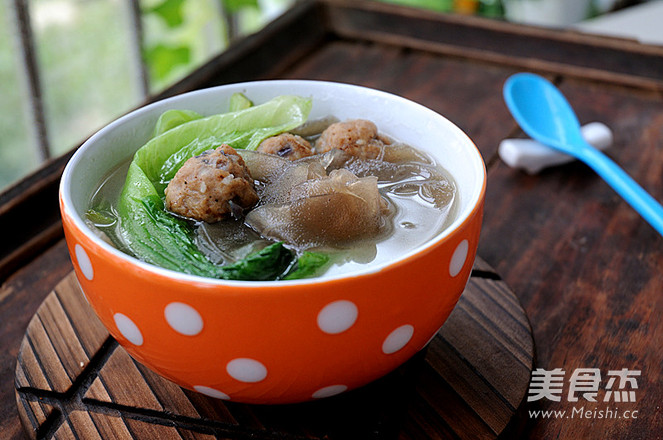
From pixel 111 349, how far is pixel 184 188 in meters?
0.26

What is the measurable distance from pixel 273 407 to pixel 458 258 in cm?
28

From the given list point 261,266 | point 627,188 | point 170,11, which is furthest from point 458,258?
point 170,11

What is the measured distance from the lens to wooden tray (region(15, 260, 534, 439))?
0.80 metres

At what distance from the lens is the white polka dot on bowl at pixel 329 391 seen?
768 mm

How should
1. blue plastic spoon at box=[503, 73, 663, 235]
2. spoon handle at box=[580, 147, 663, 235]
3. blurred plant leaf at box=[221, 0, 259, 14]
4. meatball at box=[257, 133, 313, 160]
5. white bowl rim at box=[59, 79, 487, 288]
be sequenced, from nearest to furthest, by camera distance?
1. white bowl rim at box=[59, 79, 487, 288]
2. meatball at box=[257, 133, 313, 160]
3. spoon handle at box=[580, 147, 663, 235]
4. blue plastic spoon at box=[503, 73, 663, 235]
5. blurred plant leaf at box=[221, 0, 259, 14]

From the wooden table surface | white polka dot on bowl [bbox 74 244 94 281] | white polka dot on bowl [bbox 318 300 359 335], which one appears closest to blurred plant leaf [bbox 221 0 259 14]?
the wooden table surface

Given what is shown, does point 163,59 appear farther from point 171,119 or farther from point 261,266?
point 261,266

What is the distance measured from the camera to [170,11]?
2.19 m

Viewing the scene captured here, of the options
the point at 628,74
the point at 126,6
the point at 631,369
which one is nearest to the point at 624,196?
the point at 631,369

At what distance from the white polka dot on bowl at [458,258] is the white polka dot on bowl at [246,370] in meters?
0.23

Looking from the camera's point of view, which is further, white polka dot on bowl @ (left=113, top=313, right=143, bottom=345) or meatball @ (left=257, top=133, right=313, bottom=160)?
meatball @ (left=257, top=133, right=313, bottom=160)

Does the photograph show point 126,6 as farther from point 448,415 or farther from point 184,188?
point 448,415

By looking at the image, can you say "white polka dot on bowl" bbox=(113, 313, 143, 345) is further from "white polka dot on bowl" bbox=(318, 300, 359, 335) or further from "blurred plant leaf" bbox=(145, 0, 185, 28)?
"blurred plant leaf" bbox=(145, 0, 185, 28)

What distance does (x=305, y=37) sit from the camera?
183cm
